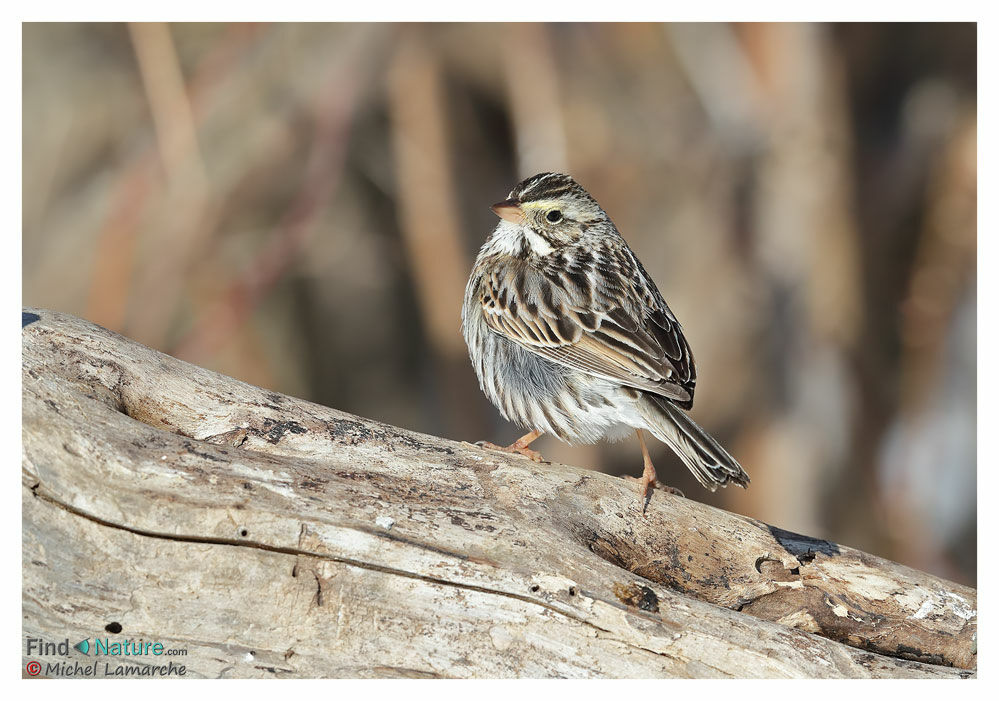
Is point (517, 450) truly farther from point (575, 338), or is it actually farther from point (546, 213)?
point (546, 213)

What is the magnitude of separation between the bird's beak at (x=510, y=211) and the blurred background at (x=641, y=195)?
2.69m

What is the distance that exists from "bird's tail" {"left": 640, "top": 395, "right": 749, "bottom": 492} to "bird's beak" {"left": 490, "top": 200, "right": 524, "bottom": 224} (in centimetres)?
136

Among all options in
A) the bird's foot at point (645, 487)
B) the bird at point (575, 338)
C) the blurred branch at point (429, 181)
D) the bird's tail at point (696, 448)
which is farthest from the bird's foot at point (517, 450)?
the blurred branch at point (429, 181)

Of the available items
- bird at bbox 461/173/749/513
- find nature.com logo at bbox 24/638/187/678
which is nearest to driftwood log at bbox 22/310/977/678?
find nature.com logo at bbox 24/638/187/678

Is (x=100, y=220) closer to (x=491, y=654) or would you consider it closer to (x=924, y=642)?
(x=491, y=654)

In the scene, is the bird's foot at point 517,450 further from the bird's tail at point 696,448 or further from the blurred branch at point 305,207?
the blurred branch at point 305,207

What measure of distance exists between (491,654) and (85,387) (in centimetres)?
203

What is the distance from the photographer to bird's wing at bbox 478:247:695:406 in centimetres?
477

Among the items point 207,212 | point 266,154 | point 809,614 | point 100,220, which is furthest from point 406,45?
point 809,614

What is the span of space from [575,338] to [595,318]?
17 cm

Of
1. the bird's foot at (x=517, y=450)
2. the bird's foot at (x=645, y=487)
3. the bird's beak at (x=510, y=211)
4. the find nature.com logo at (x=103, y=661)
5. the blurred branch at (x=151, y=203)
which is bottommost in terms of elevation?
the find nature.com logo at (x=103, y=661)

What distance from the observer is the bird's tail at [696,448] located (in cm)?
445

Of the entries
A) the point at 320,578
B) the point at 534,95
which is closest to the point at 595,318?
the point at 320,578

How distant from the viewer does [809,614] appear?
15.0 feet
